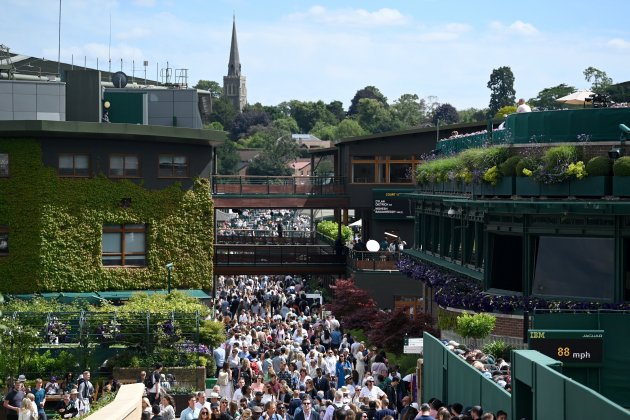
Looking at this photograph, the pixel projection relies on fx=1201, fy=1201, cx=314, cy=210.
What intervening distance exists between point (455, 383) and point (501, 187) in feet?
28.8

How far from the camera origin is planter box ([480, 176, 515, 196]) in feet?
91.1

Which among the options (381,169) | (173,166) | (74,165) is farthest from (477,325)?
(381,169)

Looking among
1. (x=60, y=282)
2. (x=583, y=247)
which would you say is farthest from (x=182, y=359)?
(x=60, y=282)

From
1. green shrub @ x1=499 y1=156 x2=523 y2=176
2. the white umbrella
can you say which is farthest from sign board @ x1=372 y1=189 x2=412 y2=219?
green shrub @ x1=499 y1=156 x2=523 y2=176

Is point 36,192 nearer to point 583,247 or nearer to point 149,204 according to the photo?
point 149,204

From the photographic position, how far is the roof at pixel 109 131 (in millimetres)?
44750

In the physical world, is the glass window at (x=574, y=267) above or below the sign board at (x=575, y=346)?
above

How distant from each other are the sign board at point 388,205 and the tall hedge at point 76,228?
1502cm

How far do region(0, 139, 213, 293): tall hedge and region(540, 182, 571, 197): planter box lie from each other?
2297 centimetres

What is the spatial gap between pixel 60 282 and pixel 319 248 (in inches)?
717

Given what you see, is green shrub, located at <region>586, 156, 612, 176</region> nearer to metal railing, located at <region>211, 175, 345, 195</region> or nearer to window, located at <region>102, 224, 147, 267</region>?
window, located at <region>102, 224, 147, 267</region>

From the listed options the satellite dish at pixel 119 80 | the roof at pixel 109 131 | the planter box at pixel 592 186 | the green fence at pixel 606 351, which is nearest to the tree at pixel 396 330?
the planter box at pixel 592 186

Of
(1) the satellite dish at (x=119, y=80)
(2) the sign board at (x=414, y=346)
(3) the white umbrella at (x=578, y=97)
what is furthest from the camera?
(1) the satellite dish at (x=119, y=80)

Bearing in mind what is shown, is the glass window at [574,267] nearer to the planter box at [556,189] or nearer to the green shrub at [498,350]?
the planter box at [556,189]
